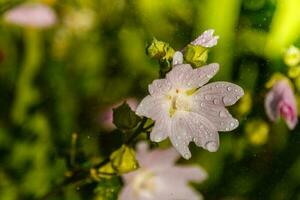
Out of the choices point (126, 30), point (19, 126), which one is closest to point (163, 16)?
point (126, 30)

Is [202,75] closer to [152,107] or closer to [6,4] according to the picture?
[152,107]

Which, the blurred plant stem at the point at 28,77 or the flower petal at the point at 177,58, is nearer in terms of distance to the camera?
the flower petal at the point at 177,58

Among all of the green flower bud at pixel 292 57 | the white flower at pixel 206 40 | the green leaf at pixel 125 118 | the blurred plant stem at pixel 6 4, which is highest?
the blurred plant stem at pixel 6 4

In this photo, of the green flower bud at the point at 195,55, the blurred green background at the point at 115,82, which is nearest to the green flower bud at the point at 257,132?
the blurred green background at the point at 115,82

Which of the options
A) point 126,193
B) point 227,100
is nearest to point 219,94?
point 227,100

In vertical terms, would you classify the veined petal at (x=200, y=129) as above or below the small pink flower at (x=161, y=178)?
above

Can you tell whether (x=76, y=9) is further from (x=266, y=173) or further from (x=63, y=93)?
(x=266, y=173)

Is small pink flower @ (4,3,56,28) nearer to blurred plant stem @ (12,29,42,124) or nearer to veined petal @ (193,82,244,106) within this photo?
blurred plant stem @ (12,29,42,124)

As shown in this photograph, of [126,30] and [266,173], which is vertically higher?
[126,30]

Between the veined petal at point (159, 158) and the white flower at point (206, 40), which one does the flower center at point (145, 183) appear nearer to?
the veined petal at point (159, 158)
